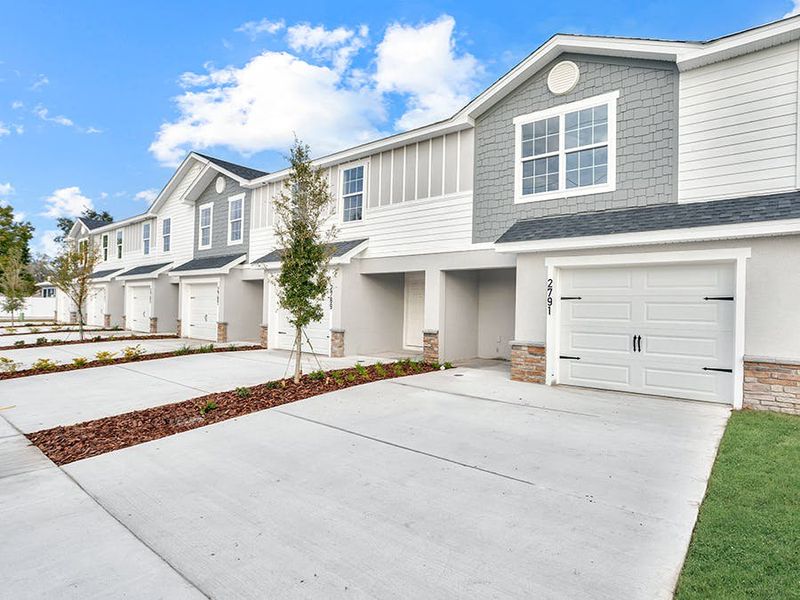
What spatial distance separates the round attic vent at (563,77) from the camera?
9672 mm

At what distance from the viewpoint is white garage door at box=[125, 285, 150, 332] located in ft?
72.7

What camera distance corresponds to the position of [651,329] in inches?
313

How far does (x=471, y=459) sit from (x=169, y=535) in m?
2.99

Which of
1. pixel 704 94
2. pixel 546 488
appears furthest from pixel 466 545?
pixel 704 94

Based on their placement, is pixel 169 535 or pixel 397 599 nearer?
pixel 397 599

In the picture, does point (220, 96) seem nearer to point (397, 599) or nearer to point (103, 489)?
point (103, 489)

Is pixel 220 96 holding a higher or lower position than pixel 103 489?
higher

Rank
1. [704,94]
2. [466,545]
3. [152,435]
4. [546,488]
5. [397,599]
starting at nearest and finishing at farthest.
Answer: [397,599] → [466,545] → [546,488] → [152,435] → [704,94]

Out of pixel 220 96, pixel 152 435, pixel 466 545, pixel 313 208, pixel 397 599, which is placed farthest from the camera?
pixel 220 96

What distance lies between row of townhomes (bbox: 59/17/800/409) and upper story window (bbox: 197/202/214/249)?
7.17m

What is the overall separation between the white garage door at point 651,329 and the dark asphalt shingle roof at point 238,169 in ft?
47.2

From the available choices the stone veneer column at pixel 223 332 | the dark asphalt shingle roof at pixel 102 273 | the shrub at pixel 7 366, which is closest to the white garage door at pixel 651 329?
the shrub at pixel 7 366

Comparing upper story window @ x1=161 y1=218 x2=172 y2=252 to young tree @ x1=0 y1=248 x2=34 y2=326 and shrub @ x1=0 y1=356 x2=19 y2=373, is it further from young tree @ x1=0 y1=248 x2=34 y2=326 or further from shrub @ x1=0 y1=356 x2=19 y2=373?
shrub @ x1=0 y1=356 x2=19 y2=373

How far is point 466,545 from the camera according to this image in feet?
10.6
